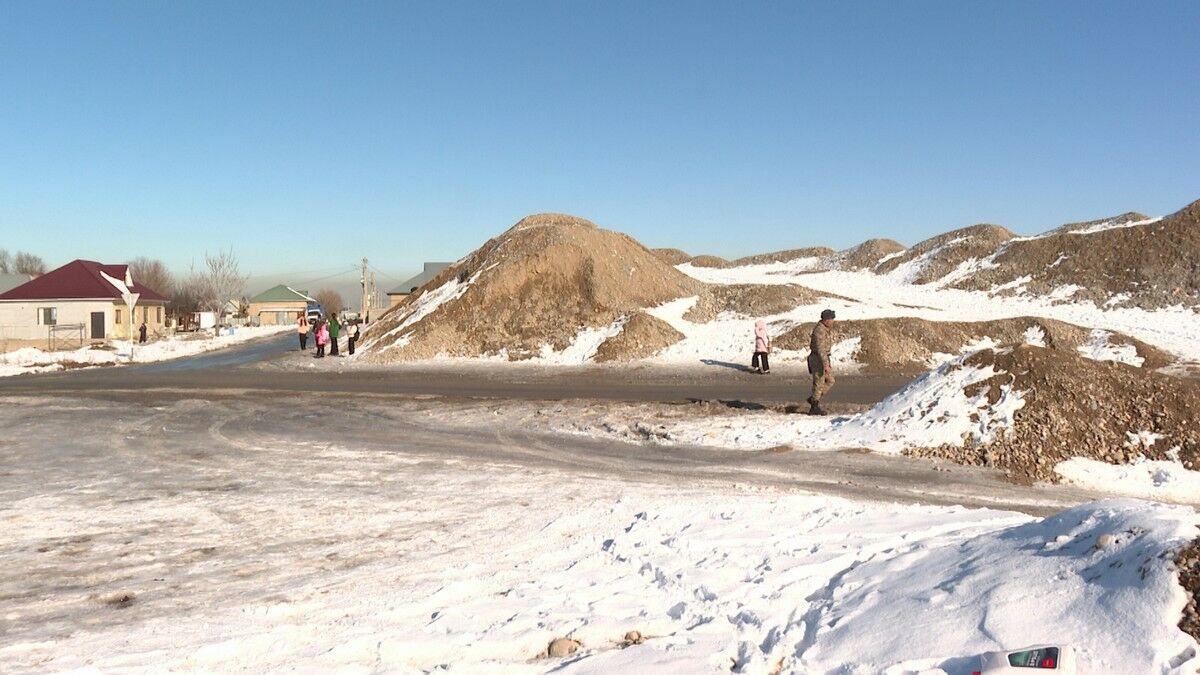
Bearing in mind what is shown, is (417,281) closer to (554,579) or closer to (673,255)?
(673,255)

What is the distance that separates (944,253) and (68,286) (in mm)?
61210

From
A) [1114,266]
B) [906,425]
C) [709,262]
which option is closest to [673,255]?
[709,262]

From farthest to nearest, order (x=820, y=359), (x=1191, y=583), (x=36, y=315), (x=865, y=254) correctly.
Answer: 1. (x=865, y=254)
2. (x=36, y=315)
3. (x=820, y=359)
4. (x=1191, y=583)

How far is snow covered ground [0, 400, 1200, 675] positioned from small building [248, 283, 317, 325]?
8401 centimetres

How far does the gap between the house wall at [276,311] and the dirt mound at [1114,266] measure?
7104cm

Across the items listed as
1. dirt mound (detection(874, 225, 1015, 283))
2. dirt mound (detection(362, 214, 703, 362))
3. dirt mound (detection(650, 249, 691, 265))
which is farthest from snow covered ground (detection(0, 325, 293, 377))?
dirt mound (detection(650, 249, 691, 265))

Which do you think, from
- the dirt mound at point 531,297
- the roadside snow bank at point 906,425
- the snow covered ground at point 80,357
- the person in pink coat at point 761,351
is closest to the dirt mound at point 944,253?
the dirt mound at point 531,297

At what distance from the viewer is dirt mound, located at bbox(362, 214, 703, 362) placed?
31016 mm

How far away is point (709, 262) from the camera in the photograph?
82375mm

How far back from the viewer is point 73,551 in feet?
24.0

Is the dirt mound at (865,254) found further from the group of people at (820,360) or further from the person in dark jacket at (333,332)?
the group of people at (820,360)

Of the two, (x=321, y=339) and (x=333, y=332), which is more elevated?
(x=333, y=332)

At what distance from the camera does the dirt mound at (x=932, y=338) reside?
81.5 feet

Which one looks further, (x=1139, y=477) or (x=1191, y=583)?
(x=1139, y=477)
